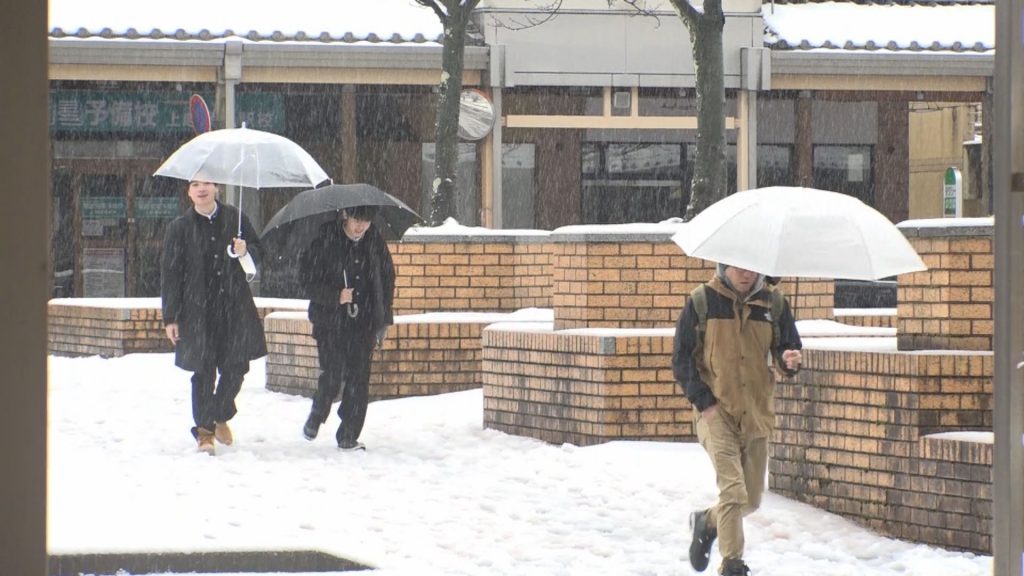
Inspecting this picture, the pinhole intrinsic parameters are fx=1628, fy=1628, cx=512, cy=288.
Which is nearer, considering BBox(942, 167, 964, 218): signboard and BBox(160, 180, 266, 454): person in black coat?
BBox(160, 180, 266, 454): person in black coat

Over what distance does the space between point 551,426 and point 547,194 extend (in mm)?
12514

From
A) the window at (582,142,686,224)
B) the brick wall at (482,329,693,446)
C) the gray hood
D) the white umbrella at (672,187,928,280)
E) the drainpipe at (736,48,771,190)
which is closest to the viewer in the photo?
the white umbrella at (672,187,928,280)

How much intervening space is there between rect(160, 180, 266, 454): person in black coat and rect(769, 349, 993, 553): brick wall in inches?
143

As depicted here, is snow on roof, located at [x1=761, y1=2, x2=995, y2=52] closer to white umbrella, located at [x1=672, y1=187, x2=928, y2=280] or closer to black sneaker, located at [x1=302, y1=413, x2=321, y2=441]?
black sneaker, located at [x1=302, y1=413, x2=321, y2=441]

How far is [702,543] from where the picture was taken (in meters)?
6.76

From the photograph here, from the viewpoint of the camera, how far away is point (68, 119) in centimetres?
2192

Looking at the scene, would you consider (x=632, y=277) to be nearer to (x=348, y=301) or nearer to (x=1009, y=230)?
(x=348, y=301)

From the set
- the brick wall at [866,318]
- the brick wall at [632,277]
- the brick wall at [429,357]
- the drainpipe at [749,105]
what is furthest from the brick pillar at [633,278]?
the drainpipe at [749,105]

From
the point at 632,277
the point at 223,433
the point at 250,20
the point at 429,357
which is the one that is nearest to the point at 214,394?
the point at 223,433

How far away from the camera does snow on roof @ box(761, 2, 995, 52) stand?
21844 mm

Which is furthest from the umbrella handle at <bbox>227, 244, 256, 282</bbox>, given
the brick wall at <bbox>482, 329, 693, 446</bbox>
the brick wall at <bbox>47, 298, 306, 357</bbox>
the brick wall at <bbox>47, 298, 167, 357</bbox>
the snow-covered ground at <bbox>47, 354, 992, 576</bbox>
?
the brick wall at <bbox>47, 298, 167, 357</bbox>

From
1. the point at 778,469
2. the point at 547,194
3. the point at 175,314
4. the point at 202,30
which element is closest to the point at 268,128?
the point at 202,30

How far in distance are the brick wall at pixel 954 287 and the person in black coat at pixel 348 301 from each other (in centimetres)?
384

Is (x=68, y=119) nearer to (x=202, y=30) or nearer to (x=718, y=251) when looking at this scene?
(x=202, y=30)
